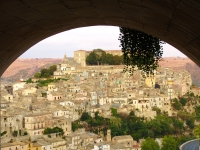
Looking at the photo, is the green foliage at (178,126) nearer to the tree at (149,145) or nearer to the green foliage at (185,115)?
the green foliage at (185,115)

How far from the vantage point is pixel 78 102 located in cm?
4409

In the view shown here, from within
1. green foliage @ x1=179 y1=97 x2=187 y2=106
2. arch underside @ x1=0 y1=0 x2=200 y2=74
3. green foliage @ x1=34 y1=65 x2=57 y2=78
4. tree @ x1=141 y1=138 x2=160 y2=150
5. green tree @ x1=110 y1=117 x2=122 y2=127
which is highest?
green foliage @ x1=34 y1=65 x2=57 y2=78

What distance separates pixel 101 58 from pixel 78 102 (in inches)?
650

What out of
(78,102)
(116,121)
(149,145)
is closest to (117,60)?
(78,102)

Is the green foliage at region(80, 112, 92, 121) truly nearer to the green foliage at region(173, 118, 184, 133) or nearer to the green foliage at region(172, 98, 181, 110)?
the green foliage at region(173, 118, 184, 133)

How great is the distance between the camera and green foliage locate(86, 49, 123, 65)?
5928 cm

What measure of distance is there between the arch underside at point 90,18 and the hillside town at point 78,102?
26699mm

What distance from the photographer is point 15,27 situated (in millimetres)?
2510

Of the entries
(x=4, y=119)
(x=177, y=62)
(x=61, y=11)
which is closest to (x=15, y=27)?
(x=61, y=11)

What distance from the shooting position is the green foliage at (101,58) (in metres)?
59.3

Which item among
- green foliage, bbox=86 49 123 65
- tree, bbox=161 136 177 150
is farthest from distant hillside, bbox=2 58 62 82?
tree, bbox=161 136 177 150

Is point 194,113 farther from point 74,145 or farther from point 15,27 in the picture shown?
point 15,27

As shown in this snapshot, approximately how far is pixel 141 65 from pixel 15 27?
8.21 feet

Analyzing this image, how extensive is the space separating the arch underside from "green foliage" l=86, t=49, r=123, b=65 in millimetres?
55313
